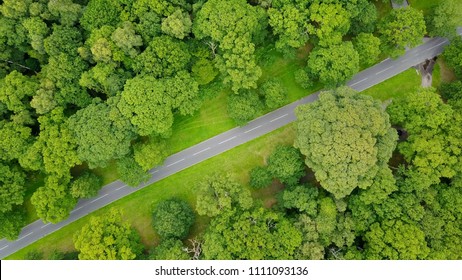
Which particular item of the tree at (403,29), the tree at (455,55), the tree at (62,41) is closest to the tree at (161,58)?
the tree at (62,41)

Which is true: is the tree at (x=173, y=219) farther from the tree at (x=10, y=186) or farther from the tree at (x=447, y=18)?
the tree at (x=447, y=18)

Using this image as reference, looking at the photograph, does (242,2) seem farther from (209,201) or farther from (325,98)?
(209,201)

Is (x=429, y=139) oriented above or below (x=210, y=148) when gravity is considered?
below

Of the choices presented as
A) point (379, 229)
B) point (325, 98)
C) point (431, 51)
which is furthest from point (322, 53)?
point (379, 229)

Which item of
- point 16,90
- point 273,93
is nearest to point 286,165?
point 273,93

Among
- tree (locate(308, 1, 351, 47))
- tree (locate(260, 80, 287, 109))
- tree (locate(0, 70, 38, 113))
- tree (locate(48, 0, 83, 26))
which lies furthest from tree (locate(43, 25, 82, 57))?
tree (locate(308, 1, 351, 47))

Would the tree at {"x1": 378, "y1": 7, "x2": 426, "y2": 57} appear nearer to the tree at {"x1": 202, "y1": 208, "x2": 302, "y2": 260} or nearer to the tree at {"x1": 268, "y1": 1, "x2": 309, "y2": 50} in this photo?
the tree at {"x1": 268, "y1": 1, "x2": 309, "y2": 50}

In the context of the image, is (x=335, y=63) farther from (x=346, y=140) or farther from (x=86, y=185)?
(x=86, y=185)
